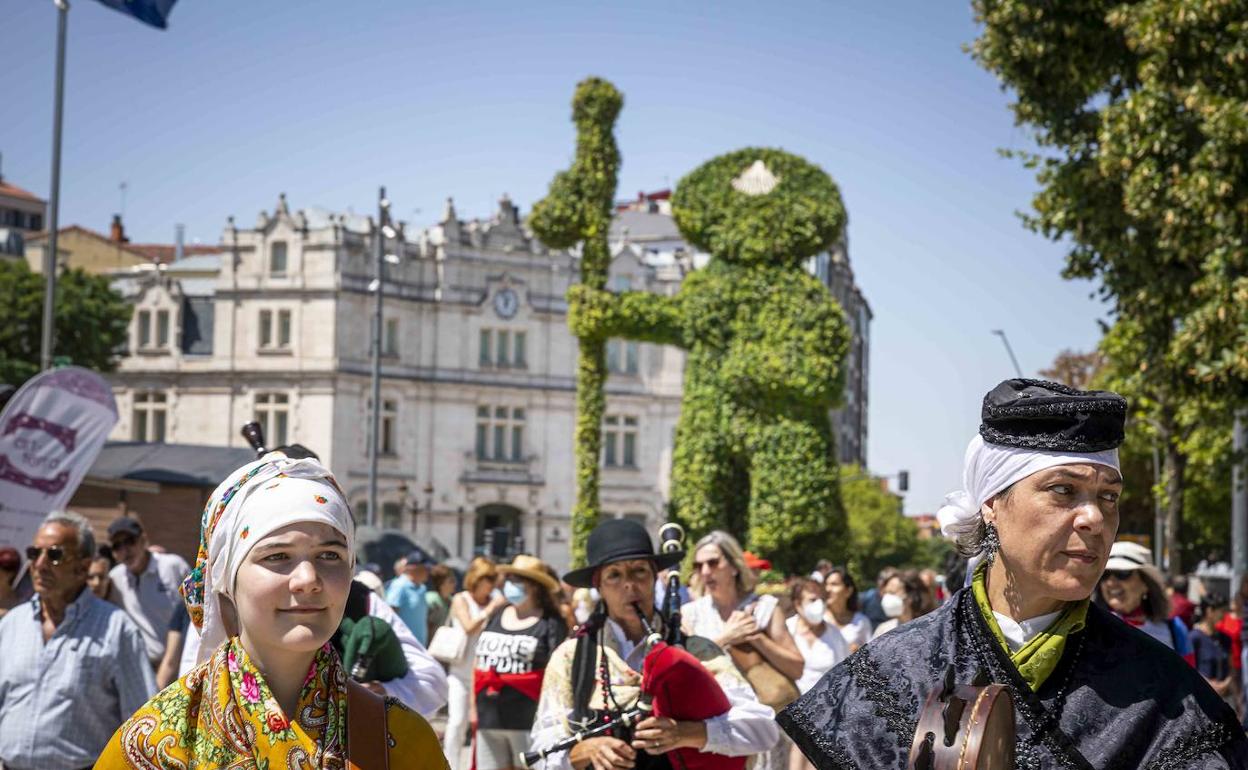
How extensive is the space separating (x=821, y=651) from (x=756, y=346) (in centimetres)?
1204

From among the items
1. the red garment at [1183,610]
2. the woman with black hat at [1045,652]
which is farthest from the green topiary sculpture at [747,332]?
the woman with black hat at [1045,652]

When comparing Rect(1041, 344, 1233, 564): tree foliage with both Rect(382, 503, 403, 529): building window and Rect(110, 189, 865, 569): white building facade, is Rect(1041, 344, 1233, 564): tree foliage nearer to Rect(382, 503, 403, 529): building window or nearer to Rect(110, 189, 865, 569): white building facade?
Rect(110, 189, 865, 569): white building facade

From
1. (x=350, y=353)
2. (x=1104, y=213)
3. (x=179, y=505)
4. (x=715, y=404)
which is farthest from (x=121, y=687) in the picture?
(x=350, y=353)

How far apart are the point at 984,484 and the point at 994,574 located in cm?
20

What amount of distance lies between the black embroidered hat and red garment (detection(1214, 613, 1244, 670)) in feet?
32.3

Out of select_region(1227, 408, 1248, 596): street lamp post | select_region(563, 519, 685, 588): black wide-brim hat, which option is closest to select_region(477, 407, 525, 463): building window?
select_region(1227, 408, 1248, 596): street lamp post

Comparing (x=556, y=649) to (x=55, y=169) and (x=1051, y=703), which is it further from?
(x=55, y=169)

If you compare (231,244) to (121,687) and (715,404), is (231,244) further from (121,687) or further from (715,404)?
(121,687)

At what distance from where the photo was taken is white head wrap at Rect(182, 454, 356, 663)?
3.18m

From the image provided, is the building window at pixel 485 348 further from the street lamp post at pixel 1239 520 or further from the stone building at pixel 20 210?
the street lamp post at pixel 1239 520

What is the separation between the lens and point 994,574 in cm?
349

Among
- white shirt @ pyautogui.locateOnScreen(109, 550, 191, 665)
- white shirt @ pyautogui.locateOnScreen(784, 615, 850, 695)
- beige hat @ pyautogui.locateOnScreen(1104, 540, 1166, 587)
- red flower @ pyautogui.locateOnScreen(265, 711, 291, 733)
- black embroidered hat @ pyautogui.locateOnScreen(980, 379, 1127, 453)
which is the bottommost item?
white shirt @ pyautogui.locateOnScreen(784, 615, 850, 695)

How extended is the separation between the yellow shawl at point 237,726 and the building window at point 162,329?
70.1m

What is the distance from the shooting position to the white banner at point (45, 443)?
469 inches
